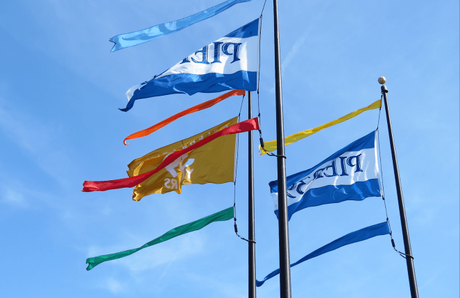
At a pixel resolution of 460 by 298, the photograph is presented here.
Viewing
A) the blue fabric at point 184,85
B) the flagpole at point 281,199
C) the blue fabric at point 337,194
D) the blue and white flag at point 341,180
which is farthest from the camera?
the blue and white flag at point 341,180

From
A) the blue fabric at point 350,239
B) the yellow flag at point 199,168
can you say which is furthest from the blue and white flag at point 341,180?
the yellow flag at point 199,168

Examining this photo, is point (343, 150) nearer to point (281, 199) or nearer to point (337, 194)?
point (337, 194)

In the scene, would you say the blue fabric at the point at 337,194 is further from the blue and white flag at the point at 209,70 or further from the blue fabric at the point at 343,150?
the blue and white flag at the point at 209,70

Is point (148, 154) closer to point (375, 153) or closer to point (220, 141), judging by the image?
point (220, 141)

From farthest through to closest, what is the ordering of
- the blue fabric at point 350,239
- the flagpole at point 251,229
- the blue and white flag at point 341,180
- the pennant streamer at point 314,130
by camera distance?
the pennant streamer at point 314,130
the blue and white flag at point 341,180
the blue fabric at point 350,239
the flagpole at point 251,229

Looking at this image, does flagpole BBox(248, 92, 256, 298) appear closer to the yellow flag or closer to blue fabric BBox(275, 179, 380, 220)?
the yellow flag

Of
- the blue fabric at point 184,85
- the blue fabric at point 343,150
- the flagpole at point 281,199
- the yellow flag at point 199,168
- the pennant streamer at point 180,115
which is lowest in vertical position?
the flagpole at point 281,199

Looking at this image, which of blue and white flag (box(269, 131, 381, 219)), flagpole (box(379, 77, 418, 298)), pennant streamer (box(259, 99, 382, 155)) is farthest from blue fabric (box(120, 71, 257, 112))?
flagpole (box(379, 77, 418, 298))

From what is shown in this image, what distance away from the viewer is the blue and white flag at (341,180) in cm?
1389

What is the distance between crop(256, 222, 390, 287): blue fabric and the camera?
12.9 metres

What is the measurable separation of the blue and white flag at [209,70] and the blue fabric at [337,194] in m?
4.81

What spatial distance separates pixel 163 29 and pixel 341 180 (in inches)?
271

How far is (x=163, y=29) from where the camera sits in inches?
478

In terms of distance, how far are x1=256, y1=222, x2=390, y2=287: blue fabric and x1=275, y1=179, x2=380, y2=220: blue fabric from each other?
1071 mm
